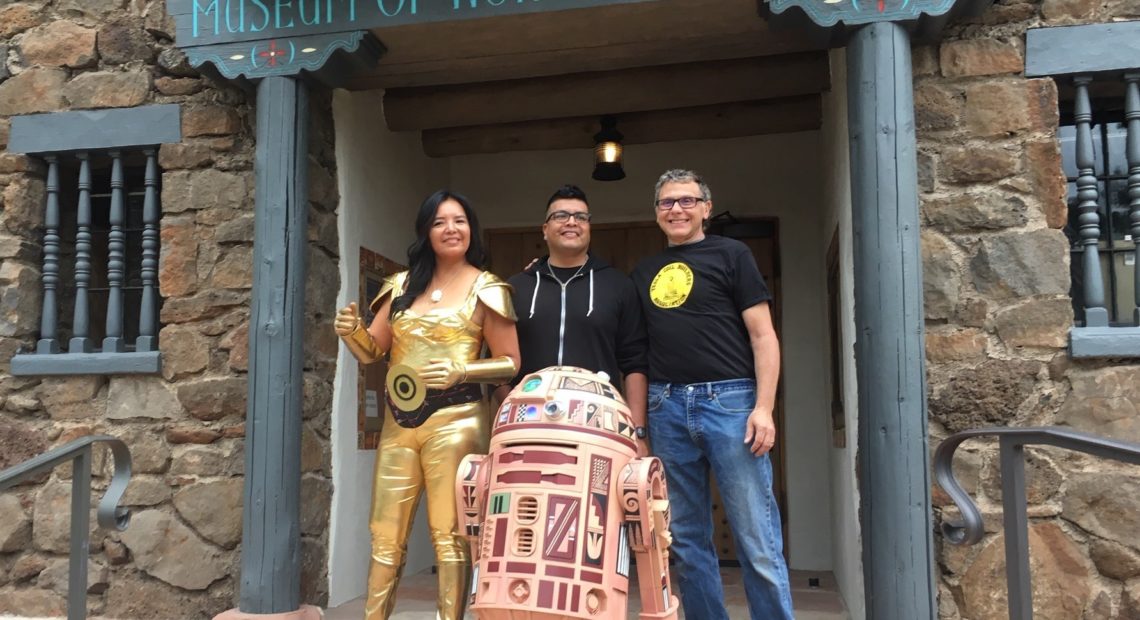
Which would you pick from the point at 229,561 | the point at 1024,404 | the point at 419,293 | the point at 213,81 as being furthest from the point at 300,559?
the point at 1024,404

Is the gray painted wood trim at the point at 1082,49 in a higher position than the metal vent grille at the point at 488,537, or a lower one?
higher

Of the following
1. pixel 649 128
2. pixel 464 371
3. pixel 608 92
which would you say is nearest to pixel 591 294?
pixel 464 371

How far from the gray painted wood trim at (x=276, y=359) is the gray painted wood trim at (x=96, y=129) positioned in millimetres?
682

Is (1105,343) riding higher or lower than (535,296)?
lower

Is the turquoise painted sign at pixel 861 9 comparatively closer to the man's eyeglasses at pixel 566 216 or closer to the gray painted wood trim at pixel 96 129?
the man's eyeglasses at pixel 566 216

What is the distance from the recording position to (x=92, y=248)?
14.8 ft

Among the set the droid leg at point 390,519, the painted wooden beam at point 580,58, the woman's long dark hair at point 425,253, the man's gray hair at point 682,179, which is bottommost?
the droid leg at point 390,519

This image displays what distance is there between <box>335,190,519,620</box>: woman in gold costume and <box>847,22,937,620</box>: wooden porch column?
1.23 meters

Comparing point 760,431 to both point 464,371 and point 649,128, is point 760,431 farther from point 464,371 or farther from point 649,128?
point 649,128

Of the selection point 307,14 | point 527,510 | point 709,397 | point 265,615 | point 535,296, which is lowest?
point 265,615

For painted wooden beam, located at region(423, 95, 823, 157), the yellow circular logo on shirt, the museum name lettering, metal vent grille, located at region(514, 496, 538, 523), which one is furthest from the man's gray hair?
painted wooden beam, located at region(423, 95, 823, 157)

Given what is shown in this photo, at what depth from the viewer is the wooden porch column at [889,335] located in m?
3.10

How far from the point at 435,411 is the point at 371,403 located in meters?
1.64

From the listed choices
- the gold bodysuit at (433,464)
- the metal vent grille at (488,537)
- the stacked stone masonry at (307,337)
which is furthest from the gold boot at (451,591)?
the stacked stone masonry at (307,337)
